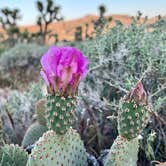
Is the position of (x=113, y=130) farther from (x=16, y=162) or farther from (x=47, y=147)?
(x=47, y=147)

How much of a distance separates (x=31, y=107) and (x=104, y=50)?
3.10 feet

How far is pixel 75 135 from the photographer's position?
9.59ft

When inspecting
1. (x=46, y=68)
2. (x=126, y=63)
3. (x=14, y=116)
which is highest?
(x=46, y=68)

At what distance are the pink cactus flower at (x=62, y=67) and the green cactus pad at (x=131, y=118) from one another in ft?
1.07

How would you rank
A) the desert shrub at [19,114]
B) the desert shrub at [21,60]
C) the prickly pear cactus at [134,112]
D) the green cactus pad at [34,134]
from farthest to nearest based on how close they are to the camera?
the desert shrub at [21,60], the desert shrub at [19,114], the green cactus pad at [34,134], the prickly pear cactus at [134,112]

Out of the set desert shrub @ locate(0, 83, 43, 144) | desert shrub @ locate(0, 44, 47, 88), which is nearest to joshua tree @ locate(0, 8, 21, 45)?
desert shrub @ locate(0, 44, 47, 88)

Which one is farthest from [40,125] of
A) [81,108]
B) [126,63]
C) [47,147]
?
[47,147]

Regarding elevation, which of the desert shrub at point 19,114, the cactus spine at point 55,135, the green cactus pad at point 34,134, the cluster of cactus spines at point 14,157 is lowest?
the desert shrub at point 19,114

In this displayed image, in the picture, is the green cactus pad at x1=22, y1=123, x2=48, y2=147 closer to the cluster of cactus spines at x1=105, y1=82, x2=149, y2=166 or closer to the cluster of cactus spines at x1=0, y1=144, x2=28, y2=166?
the cluster of cactus spines at x1=0, y1=144, x2=28, y2=166

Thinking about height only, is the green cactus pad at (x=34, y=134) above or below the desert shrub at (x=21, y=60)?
above

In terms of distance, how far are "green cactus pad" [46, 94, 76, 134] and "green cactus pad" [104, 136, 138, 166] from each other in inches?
11.5

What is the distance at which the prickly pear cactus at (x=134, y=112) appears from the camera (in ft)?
9.07

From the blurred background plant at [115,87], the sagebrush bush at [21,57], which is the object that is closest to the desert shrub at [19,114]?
the blurred background plant at [115,87]

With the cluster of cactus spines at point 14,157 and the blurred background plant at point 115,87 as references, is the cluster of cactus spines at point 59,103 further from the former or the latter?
the blurred background plant at point 115,87
